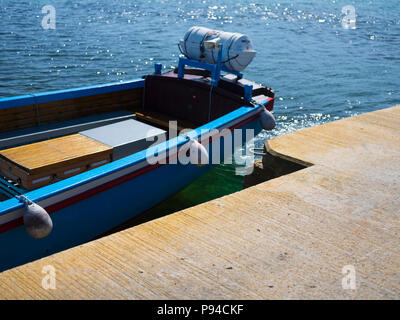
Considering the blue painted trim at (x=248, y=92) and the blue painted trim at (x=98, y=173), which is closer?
the blue painted trim at (x=98, y=173)

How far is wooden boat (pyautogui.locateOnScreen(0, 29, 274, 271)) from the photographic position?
477 cm

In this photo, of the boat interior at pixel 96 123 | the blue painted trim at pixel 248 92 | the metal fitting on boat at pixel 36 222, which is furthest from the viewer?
the blue painted trim at pixel 248 92

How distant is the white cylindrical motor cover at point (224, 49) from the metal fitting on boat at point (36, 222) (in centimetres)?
444

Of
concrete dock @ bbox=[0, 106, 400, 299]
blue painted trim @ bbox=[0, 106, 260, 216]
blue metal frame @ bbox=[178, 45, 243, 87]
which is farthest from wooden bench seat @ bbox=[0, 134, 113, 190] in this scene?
blue metal frame @ bbox=[178, 45, 243, 87]

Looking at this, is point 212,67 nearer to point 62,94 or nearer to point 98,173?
point 62,94

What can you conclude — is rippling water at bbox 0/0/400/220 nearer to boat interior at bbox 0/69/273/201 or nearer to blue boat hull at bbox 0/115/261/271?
boat interior at bbox 0/69/273/201

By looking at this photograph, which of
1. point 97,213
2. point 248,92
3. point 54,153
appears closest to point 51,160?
point 54,153

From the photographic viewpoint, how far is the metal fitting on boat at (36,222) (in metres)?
4.23

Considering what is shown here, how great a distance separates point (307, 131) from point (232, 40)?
2.10 meters

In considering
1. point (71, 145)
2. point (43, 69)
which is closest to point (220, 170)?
point (71, 145)

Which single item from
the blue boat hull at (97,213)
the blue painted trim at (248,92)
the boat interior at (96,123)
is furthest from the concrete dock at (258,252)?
the blue painted trim at (248,92)

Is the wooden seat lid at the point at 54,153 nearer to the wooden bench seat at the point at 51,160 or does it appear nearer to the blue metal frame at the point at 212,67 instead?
the wooden bench seat at the point at 51,160

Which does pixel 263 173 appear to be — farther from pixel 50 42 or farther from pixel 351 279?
pixel 50 42

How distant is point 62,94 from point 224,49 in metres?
2.62
